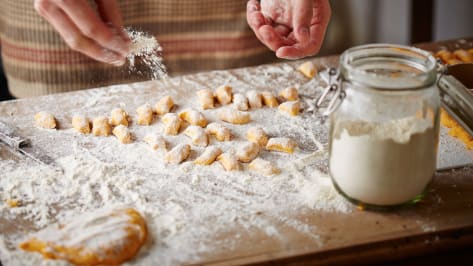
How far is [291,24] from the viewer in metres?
1.44

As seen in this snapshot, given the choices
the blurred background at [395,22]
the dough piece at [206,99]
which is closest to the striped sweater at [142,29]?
the blurred background at [395,22]

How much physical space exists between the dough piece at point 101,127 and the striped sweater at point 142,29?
66 centimetres

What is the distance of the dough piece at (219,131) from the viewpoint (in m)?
1.21

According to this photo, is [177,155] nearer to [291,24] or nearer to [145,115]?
[145,115]

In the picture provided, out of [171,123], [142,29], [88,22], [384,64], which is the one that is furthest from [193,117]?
[142,29]

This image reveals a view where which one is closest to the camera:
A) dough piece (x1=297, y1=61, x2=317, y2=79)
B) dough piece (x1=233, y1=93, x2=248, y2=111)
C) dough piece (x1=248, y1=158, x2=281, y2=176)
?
dough piece (x1=248, y1=158, x2=281, y2=176)

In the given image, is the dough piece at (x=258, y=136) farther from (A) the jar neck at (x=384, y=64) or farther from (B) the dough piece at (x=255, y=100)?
(A) the jar neck at (x=384, y=64)

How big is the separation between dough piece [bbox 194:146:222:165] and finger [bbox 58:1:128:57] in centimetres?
25

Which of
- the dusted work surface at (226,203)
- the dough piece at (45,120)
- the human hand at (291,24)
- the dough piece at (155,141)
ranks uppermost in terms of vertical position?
the human hand at (291,24)

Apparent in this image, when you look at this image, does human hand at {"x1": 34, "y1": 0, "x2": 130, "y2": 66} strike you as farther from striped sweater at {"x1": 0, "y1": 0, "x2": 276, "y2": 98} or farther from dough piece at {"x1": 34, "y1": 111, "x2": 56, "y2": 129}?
striped sweater at {"x1": 0, "y1": 0, "x2": 276, "y2": 98}

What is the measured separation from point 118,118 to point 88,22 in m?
0.20

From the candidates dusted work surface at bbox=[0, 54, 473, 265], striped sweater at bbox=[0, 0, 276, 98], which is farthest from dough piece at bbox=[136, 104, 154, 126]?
striped sweater at bbox=[0, 0, 276, 98]

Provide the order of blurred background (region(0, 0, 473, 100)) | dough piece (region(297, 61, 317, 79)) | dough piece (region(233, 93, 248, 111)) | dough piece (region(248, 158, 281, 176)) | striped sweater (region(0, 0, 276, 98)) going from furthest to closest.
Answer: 1. blurred background (region(0, 0, 473, 100))
2. striped sweater (region(0, 0, 276, 98))
3. dough piece (region(297, 61, 317, 79))
4. dough piece (region(233, 93, 248, 111))
5. dough piece (region(248, 158, 281, 176))

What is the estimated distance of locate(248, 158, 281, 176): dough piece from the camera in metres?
1.10
